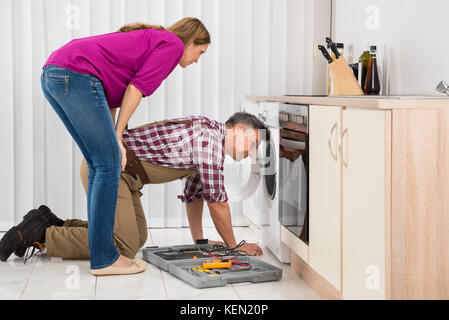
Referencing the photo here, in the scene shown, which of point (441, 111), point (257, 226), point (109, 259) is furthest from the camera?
→ point (257, 226)

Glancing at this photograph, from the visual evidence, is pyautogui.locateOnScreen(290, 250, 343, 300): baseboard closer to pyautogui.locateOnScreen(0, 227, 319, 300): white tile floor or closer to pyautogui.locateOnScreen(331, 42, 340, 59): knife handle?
pyautogui.locateOnScreen(0, 227, 319, 300): white tile floor

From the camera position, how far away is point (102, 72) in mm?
2219

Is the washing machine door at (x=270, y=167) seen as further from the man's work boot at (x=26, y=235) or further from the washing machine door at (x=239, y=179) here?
the man's work boot at (x=26, y=235)

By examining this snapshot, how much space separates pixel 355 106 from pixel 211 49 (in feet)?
6.13

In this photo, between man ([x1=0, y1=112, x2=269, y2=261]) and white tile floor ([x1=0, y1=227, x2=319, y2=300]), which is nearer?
white tile floor ([x1=0, y1=227, x2=319, y2=300])

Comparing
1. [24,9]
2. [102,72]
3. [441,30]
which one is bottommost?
[102,72]

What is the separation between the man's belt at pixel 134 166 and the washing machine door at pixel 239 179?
602 millimetres

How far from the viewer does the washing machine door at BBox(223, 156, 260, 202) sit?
310cm

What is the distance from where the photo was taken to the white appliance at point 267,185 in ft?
8.71

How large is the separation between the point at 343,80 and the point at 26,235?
5.39 ft

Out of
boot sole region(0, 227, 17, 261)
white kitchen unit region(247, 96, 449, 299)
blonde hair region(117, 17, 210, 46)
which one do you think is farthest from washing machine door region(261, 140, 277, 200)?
boot sole region(0, 227, 17, 261)

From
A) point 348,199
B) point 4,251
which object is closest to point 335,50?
point 348,199
